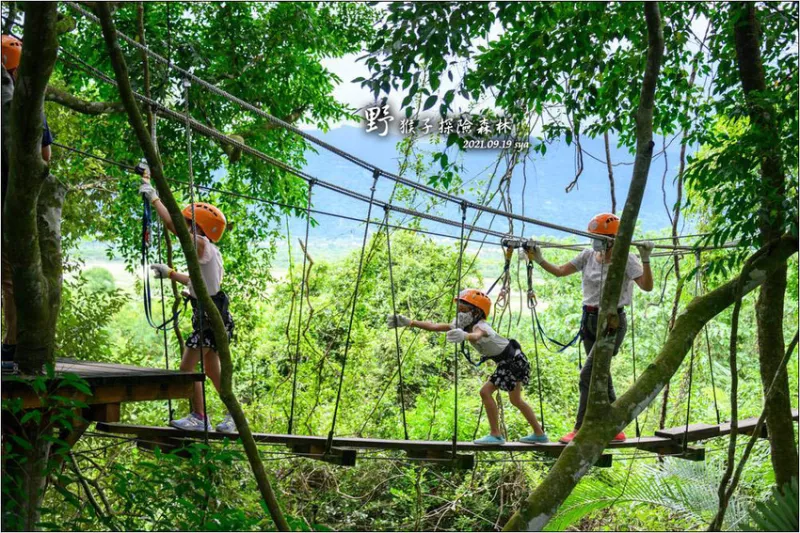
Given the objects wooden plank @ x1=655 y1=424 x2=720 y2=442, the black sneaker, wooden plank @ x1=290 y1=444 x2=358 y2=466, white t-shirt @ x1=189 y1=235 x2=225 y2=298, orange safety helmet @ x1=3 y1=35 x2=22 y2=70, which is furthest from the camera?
wooden plank @ x1=655 y1=424 x2=720 y2=442

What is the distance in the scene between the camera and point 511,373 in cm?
308

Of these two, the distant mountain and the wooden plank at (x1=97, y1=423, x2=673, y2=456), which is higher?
the distant mountain

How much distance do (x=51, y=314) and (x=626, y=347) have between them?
869cm

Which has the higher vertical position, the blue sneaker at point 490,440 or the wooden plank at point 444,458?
the blue sneaker at point 490,440

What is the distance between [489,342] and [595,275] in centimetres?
→ 46

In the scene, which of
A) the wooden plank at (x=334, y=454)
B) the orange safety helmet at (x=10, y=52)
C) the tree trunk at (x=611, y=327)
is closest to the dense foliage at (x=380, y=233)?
the wooden plank at (x=334, y=454)

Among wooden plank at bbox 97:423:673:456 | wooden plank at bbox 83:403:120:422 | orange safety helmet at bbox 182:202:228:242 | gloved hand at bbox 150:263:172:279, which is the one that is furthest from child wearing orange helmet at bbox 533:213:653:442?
wooden plank at bbox 83:403:120:422

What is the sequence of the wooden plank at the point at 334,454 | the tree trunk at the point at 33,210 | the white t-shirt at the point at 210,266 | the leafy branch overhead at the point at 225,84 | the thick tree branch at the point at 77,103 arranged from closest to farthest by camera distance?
1. the tree trunk at the point at 33,210
2. the white t-shirt at the point at 210,266
3. the wooden plank at the point at 334,454
4. the thick tree branch at the point at 77,103
5. the leafy branch overhead at the point at 225,84

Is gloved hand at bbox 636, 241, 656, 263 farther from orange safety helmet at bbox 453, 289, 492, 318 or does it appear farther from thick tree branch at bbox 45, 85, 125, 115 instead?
thick tree branch at bbox 45, 85, 125, 115

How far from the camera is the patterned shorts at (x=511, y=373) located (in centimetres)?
307

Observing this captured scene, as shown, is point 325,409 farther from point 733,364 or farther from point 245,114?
point 733,364

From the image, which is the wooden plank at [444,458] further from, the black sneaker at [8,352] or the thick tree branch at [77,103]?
the thick tree branch at [77,103]

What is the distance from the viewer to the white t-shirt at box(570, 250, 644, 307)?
2.98 meters

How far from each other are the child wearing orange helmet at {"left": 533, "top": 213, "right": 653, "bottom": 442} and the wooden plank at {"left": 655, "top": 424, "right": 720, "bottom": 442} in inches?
12.9
